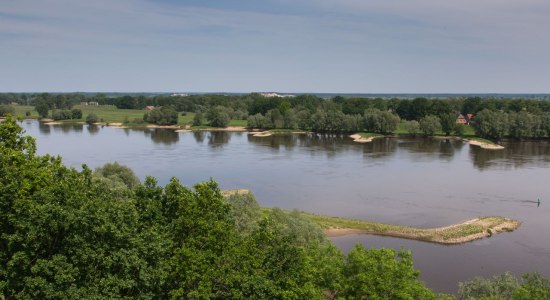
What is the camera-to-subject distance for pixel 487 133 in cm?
10912

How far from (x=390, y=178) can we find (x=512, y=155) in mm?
34904

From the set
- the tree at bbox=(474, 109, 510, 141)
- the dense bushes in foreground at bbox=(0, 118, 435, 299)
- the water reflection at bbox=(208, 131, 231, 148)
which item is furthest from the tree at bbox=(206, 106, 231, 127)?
the dense bushes in foreground at bbox=(0, 118, 435, 299)

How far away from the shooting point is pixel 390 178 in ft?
215

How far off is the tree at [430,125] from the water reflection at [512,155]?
54.1 feet

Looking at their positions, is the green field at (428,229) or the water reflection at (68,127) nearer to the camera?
the green field at (428,229)

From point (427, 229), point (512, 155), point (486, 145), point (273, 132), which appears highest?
point (273, 132)

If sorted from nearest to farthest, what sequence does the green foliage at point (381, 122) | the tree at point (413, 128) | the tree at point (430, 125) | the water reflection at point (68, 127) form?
the tree at point (430, 125)
the green foliage at point (381, 122)
the tree at point (413, 128)
the water reflection at point (68, 127)

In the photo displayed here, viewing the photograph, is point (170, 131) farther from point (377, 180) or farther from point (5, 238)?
point (5, 238)

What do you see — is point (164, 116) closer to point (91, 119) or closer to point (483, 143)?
point (91, 119)

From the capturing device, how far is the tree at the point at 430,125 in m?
114

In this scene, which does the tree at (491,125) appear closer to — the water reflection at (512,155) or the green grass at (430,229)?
the water reflection at (512,155)

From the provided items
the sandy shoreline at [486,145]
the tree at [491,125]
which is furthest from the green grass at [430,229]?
the tree at [491,125]

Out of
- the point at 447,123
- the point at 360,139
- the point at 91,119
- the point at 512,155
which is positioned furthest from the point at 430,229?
the point at 91,119

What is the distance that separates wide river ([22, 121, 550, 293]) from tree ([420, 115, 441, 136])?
5.63m
